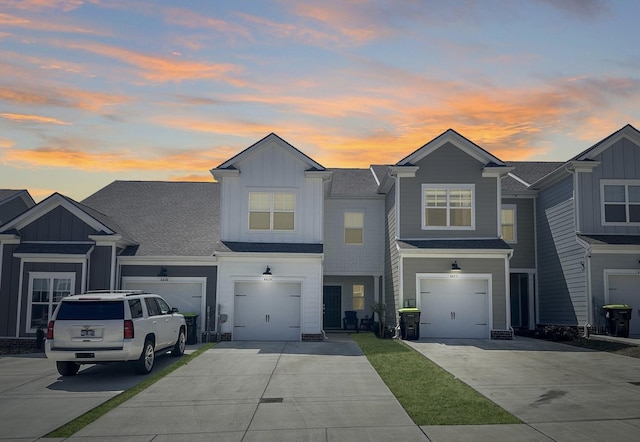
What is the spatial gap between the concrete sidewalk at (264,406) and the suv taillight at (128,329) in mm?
1286

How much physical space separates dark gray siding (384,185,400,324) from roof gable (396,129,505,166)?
6.86ft

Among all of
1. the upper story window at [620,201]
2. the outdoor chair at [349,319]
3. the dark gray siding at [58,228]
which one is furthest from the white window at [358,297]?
the dark gray siding at [58,228]

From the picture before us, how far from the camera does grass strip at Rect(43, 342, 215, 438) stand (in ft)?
34.0

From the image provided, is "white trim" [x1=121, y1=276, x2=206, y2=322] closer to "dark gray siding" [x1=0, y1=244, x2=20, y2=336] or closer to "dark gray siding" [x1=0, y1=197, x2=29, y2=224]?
"dark gray siding" [x1=0, y1=244, x2=20, y2=336]

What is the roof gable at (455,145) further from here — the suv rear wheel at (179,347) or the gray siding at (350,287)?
the suv rear wheel at (179,347)

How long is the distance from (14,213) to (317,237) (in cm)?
1374

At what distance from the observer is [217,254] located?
23.0 metres

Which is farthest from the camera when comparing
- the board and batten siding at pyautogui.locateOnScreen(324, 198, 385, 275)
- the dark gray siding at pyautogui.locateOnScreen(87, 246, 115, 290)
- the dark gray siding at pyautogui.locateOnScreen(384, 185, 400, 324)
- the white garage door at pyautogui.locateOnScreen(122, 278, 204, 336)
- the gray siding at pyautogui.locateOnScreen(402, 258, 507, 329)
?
the board and batten siding at pyautogui.locateOnScreen(324, 198, 385, 275)

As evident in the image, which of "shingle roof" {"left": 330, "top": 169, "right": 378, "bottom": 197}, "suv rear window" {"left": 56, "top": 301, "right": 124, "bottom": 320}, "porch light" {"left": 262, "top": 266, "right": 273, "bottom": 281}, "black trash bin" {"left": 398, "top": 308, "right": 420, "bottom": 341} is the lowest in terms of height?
"black trash bin" {"left": 398, "top": 308, "right": 420, "bottom": 341}

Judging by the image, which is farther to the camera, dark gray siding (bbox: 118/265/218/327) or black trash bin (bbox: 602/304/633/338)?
dark gray siding (bbox: 118/265/218/327)

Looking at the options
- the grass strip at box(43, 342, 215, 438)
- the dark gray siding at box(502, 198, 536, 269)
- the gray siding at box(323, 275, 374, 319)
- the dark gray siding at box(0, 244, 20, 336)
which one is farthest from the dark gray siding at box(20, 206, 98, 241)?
the dark gray siding at box(502, 198, 536, 269)

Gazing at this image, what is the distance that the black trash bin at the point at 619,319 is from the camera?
22.3 metres

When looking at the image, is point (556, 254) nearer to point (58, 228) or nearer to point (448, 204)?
point (448, 204)

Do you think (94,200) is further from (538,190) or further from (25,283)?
(538,190)
